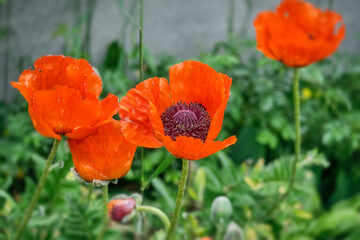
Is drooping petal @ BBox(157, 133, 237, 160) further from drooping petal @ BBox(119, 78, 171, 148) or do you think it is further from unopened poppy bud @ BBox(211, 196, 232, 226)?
unopened poppy bud @ BBox(211, 196, 232, 226)

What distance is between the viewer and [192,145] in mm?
540

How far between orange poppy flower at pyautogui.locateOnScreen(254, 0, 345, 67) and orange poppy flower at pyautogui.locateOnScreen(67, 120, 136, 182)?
0.38 meters

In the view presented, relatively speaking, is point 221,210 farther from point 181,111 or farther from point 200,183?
point 200,183

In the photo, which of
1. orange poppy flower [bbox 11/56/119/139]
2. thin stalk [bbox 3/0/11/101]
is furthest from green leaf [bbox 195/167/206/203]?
thin stalk [bbox 3/0/11/101]

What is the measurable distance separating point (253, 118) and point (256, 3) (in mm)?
759

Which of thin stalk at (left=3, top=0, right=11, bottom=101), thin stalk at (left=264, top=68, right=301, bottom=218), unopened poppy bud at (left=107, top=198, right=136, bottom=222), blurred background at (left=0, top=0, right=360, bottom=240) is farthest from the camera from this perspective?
thin stalk at (left=3, top=0, right=11, bottom=101)

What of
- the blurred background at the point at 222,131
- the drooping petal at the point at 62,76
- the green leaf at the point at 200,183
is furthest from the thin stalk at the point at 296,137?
the drooping petal at the point at 62,76

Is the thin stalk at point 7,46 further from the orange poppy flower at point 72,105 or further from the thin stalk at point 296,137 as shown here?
the orange poppy flower at point 72,105

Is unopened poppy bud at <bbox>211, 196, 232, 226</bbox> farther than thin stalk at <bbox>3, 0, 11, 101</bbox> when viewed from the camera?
No

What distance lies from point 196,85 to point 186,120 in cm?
7

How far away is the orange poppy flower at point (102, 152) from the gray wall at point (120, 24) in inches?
59.6

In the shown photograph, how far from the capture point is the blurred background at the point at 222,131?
1.24 meters

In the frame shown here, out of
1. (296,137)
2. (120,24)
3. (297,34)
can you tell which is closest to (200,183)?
(296,137)

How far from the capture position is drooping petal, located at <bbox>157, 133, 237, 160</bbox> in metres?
0.54
